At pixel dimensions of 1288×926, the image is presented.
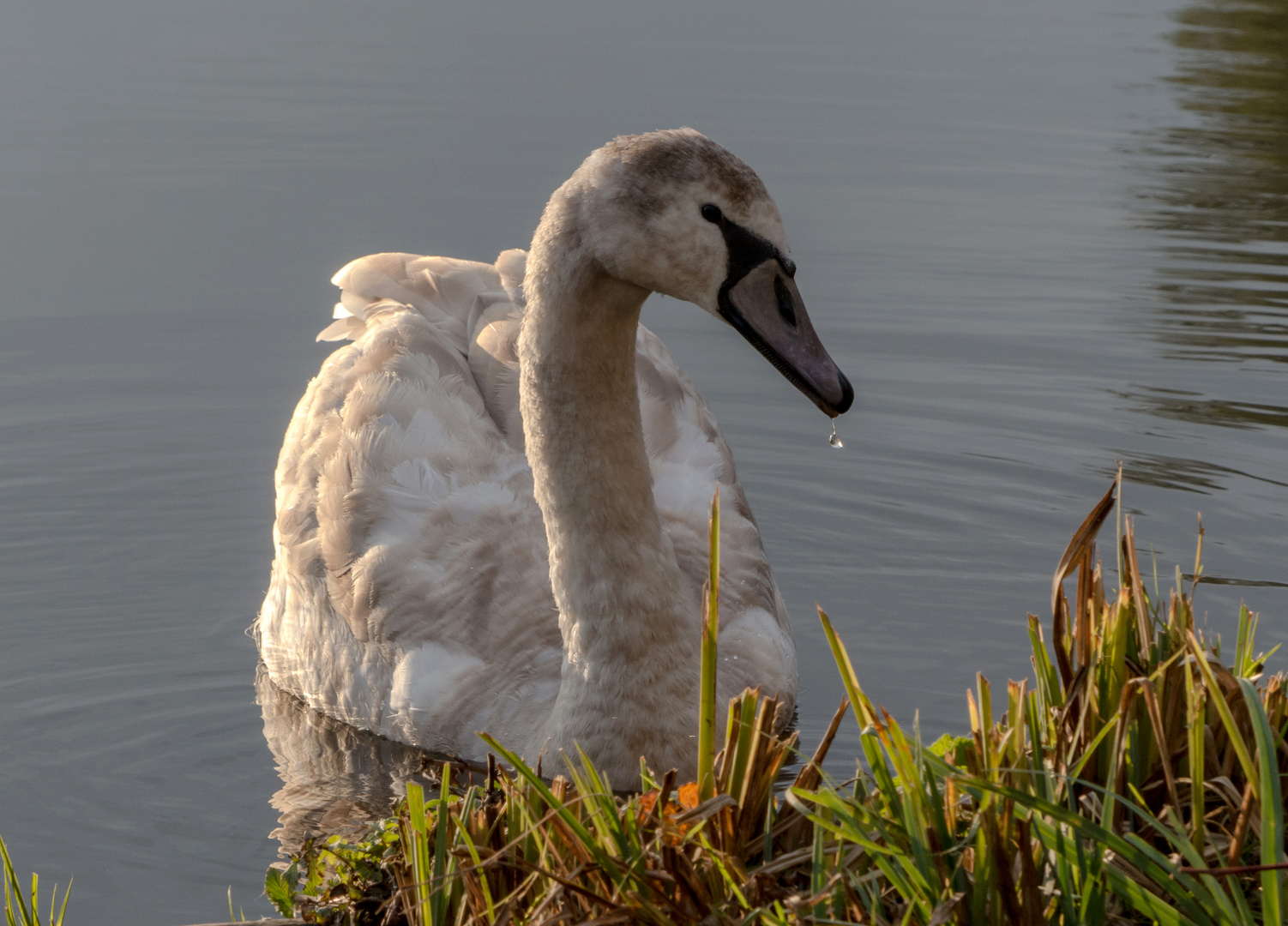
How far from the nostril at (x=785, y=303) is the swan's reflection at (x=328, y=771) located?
6.65ft

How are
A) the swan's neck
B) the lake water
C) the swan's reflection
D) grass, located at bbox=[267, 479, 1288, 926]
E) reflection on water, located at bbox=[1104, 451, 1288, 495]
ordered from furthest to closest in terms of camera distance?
reflection on water, located at bbox=[1104, 451, 1288, 495] → the lake water → the swan's reflection → the swan's neck → grass, located at bbox=[267, 479, 1288, 926]

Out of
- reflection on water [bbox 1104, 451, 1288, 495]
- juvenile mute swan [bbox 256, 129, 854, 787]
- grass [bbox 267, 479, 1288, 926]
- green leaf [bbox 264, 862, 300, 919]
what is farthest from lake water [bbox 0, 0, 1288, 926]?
grass [bbox 267, 479, 1288, 926]

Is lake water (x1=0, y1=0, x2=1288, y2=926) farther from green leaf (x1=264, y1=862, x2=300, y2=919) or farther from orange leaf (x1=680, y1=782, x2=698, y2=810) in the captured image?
orange leaf (x1=680, y1=782, x2=698, y2=810)

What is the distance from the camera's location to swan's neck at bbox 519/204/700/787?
496 cm

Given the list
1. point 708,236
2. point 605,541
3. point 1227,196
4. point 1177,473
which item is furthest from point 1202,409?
point 708,236

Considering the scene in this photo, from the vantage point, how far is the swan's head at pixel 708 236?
4539mm

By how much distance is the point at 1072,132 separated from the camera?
13219 millimetres

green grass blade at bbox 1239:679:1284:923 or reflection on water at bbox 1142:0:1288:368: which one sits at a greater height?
green grass blade at bbox 1239:679:1284:923

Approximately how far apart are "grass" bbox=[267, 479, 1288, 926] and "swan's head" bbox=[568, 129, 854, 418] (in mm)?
1795

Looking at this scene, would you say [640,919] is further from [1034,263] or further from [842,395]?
[1034,263]

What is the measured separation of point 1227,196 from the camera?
12.1 meters

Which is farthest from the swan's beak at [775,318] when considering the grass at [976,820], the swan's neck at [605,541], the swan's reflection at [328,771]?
the swan's reflection at [328,771]

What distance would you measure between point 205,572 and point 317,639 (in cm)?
132

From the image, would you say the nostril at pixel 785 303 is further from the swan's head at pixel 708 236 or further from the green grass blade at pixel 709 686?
the green grass blade at pixel 709 686
